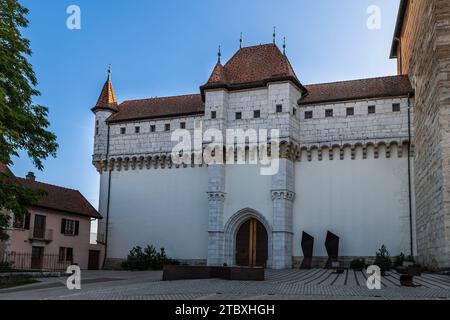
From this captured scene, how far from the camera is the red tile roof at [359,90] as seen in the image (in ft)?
105

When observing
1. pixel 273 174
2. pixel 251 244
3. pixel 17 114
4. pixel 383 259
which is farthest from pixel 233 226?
pixel 17 114

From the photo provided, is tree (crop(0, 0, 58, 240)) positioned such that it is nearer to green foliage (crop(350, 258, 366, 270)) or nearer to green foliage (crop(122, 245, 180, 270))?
green foliage (crop(122, 245, 180, 270))

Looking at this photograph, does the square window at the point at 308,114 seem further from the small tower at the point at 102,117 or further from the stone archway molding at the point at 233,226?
the small tower at the point at 102,117

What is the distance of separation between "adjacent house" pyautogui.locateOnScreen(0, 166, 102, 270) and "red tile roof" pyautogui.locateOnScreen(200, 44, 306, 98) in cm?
1129

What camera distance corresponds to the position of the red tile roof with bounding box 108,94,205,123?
36.6m

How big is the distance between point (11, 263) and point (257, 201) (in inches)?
536

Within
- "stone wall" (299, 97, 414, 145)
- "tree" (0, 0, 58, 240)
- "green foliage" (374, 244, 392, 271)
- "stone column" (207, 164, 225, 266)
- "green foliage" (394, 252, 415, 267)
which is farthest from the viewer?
"stone column" (207, 164, 225, 266)

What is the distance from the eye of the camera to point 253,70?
35312 millimetres

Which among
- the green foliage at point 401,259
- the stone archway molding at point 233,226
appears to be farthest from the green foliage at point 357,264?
the stone archway molding at point 233,226

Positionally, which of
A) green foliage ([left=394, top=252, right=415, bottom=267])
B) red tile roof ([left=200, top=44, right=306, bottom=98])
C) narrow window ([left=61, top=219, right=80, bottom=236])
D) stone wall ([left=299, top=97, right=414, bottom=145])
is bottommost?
green foliage ([left=394, top=252, right=415, bottom=267])

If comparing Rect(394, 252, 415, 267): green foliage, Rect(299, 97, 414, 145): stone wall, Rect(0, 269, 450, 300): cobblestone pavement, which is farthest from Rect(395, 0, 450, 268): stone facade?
Rect(0, 269, 450, 300): cobblestone pavement

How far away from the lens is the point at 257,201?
33.1 metres

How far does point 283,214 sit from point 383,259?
5.79 metres
